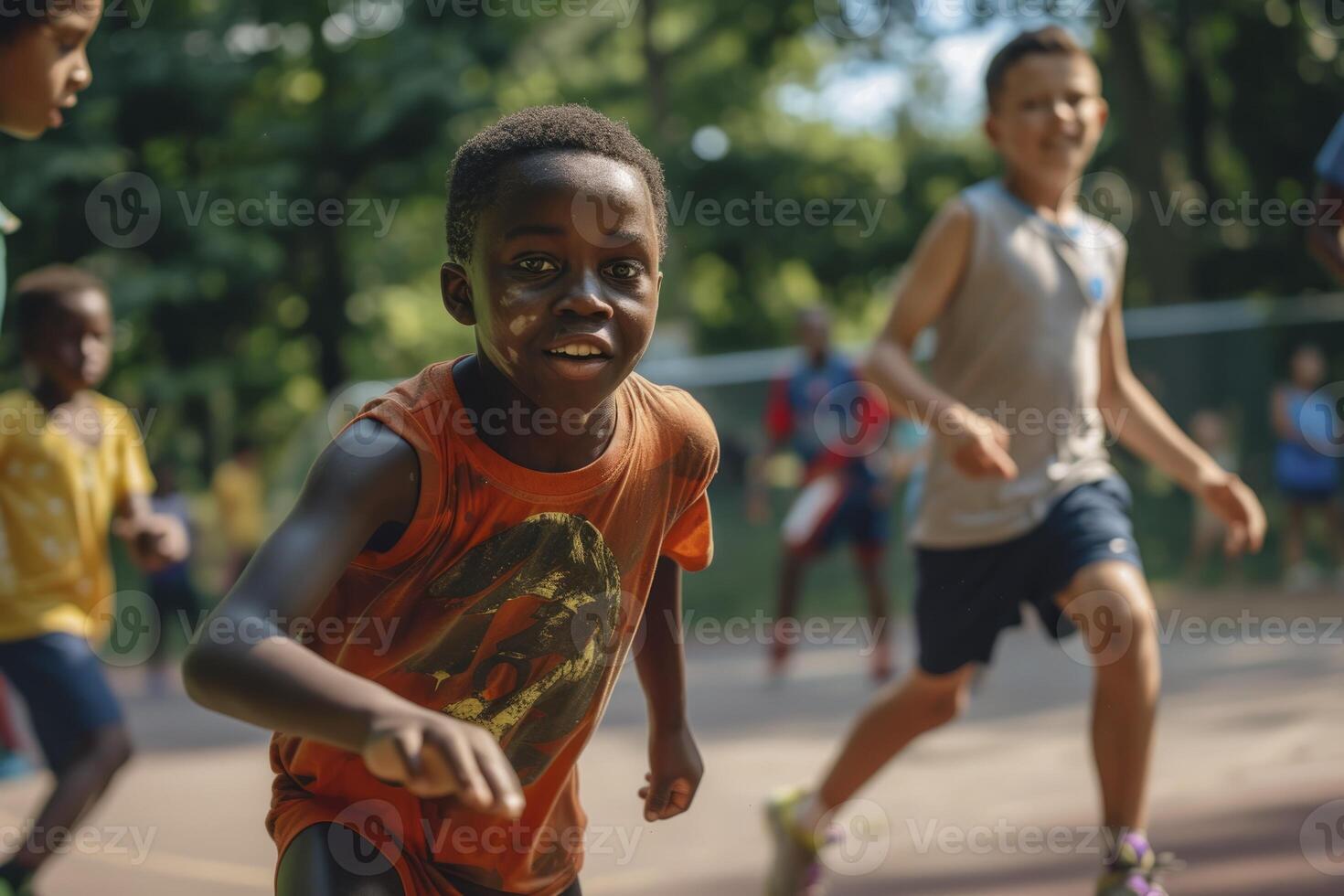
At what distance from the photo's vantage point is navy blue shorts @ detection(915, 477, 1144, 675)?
3.82 m

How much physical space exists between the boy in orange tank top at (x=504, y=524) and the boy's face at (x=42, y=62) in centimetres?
97

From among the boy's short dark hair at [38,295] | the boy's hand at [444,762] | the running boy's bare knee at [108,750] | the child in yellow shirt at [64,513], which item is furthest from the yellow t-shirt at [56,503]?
the boy's hand at [444,762]

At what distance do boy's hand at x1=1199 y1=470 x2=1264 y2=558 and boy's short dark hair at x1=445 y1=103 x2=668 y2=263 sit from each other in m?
2.27

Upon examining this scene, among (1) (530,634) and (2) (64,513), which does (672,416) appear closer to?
(1) (530,634)

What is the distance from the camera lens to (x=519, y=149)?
2.12m

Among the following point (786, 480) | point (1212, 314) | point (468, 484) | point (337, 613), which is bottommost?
point (786, 480)

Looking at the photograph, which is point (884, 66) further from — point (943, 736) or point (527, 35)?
point (943, 736)

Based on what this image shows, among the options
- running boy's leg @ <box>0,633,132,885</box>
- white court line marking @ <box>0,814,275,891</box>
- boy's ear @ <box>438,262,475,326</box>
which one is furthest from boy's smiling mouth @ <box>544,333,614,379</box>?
white court line marking @ <box>0,814,275,891</box>

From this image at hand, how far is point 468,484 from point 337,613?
27 cm

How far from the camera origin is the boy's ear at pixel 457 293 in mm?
2234

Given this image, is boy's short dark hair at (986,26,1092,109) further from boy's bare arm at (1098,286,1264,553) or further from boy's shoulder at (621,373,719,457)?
boy's shoulder at (621,373,719,457)

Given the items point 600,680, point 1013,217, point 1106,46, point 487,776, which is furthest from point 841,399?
point 1106,46

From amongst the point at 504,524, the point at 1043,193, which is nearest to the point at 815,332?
A: the point at 1043,193

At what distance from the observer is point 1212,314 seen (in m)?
12.9
